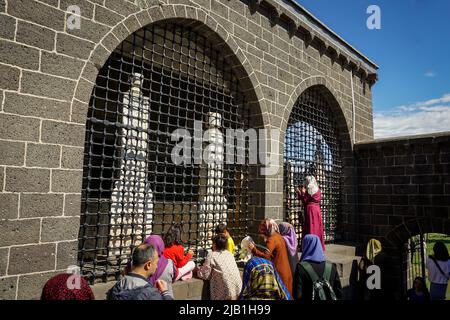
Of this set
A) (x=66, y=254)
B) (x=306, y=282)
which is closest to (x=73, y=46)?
(x=66, y=254)

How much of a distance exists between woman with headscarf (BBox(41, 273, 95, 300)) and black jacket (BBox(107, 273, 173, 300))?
8.3 inches

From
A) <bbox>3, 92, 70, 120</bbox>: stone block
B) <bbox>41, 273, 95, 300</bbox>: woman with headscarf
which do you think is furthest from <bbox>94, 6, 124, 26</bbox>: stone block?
<bbox>41, 273, 95, 300</bbox>: woman with headscarf

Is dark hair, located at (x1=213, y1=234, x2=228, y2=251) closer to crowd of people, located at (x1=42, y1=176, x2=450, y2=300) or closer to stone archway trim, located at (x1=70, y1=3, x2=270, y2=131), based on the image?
crowd of people, located at (x1=42, y1=176, x2=450, y2=300)

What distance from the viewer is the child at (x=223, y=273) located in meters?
3.40

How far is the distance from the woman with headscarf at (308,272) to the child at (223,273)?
0.85 meters

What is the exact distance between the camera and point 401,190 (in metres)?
7.13

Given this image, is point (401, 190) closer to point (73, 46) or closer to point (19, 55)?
point (73, 46)

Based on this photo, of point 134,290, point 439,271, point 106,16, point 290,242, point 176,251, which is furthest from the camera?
point 439,271

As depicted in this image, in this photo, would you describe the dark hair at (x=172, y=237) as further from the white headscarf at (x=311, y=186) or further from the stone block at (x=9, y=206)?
the white headscarf at (x=311, y=186)

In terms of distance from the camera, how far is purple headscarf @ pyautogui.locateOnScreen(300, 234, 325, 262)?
2863mm

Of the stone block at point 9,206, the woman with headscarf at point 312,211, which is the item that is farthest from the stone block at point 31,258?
the woman with headscarf at point 312,211

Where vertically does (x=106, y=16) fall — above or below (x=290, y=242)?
above

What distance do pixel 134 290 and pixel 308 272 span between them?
5.07 ft
